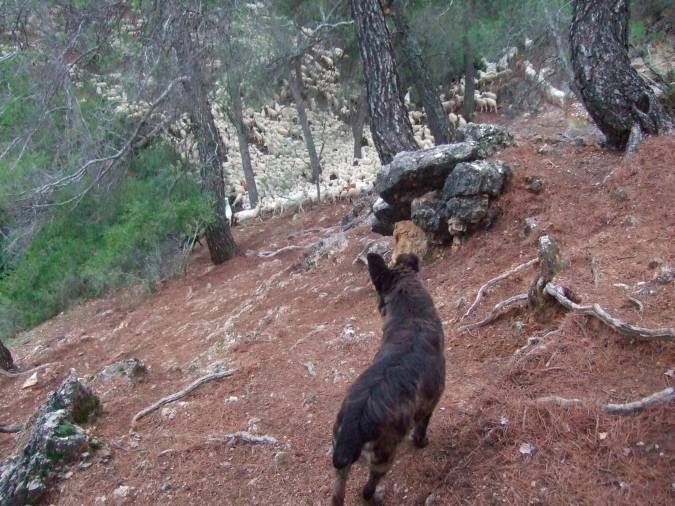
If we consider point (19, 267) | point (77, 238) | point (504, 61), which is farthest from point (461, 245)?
point (504, 61)

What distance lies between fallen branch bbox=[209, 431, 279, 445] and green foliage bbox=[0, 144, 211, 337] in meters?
7.39

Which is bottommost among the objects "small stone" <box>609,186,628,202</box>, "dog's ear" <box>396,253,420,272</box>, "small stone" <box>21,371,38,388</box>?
"small stone" <box>21,371,38,388</box>

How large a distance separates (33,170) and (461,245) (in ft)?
25.7

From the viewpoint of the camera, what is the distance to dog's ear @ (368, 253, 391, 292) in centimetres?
430

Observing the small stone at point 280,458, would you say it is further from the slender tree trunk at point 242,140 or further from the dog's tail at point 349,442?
the slender tree trunk at point 242,140

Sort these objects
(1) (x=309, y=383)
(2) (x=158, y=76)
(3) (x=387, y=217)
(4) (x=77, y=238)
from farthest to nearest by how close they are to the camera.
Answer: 1. (4) (x=77, y=238)
2. (2) (x=158, y=76)
3. (3) (x=387, y=217)
4. (1) (x=309, y=383)

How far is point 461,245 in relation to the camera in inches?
288

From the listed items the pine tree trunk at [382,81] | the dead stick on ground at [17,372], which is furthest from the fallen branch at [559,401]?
the dead stick on ground at [17,372]

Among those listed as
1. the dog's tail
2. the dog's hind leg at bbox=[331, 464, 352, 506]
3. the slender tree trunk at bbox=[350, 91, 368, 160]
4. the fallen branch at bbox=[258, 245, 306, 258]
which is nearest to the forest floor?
the dog's hind leg at bbox=[331, 464, 352, 506]

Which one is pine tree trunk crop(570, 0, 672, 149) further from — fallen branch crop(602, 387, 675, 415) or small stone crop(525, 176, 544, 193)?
fallen branch crop(602, 387, 675, 415)

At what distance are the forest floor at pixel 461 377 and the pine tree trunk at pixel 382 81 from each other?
5.22 feet

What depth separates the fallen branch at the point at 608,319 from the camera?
3.85 m

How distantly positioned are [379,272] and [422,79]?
29.2 feet

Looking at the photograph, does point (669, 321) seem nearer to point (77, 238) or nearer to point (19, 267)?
point (77, 238)
